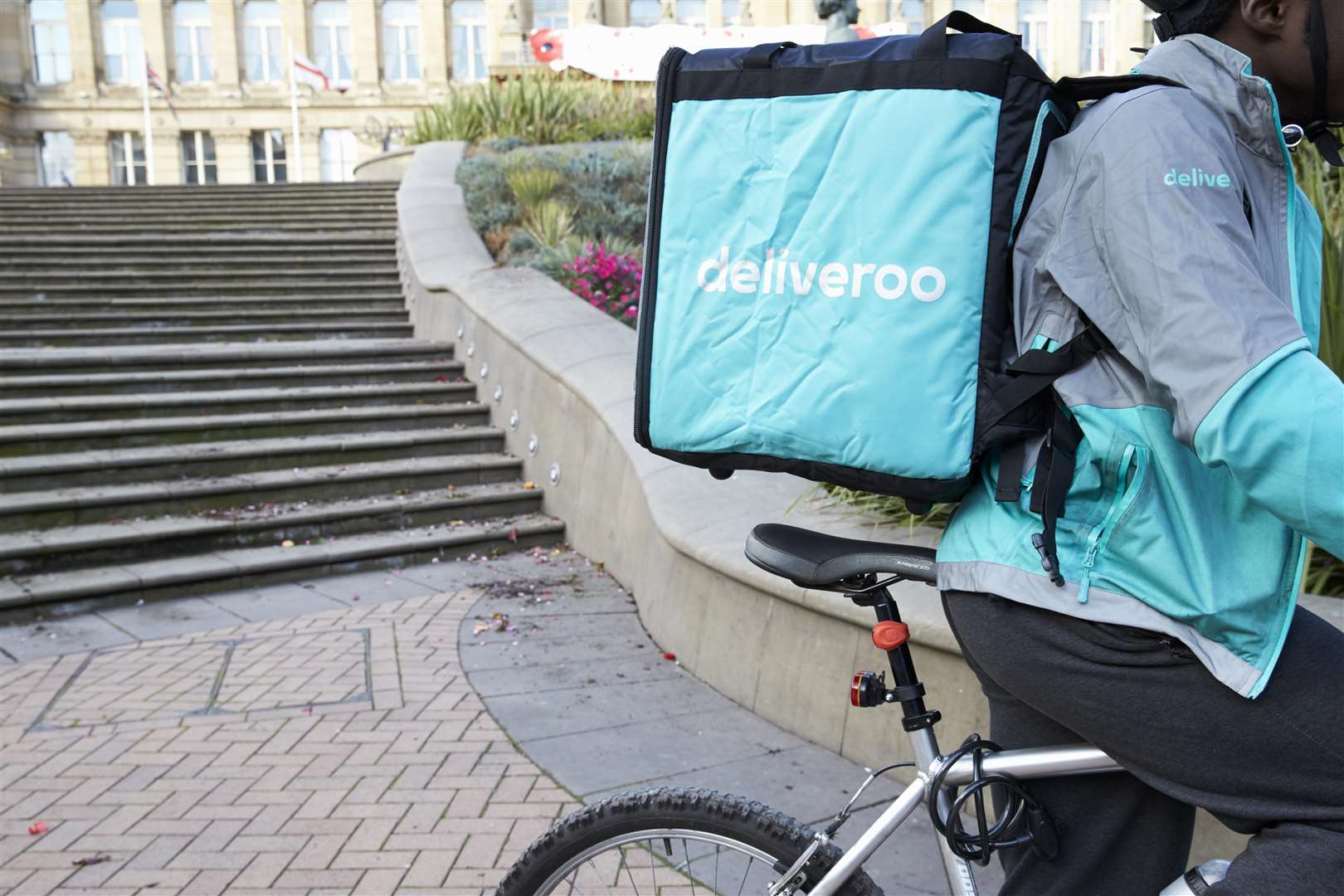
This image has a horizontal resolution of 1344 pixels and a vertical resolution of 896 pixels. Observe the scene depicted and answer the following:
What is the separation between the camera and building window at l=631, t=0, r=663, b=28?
43.6 metres

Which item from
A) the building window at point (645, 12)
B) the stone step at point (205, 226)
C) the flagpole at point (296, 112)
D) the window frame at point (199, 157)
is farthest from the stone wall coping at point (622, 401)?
the window frame at point (199, 157)

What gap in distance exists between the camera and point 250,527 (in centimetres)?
706

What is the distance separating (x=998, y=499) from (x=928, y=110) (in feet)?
1.66

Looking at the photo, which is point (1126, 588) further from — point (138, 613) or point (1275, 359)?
point (138, 613)

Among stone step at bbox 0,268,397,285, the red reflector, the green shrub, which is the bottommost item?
stone step at bbox 0,268,397,285

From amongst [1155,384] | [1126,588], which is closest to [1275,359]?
[1155,384]

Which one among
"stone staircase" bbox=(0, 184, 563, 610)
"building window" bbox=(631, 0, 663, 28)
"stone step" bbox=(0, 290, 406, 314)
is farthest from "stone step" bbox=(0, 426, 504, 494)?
"building window" bbox=(631, 0, 663, 28)

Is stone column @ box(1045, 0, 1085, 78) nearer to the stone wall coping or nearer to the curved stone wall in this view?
the stone wall coping

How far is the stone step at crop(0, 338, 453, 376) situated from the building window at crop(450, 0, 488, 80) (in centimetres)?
3698

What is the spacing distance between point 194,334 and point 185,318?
0.77 meters

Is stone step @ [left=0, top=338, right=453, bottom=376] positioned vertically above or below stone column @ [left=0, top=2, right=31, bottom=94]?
A: below

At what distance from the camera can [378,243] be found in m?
14.5

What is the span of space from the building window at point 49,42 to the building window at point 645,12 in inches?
813

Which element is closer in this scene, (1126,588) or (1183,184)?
(1183,184)
